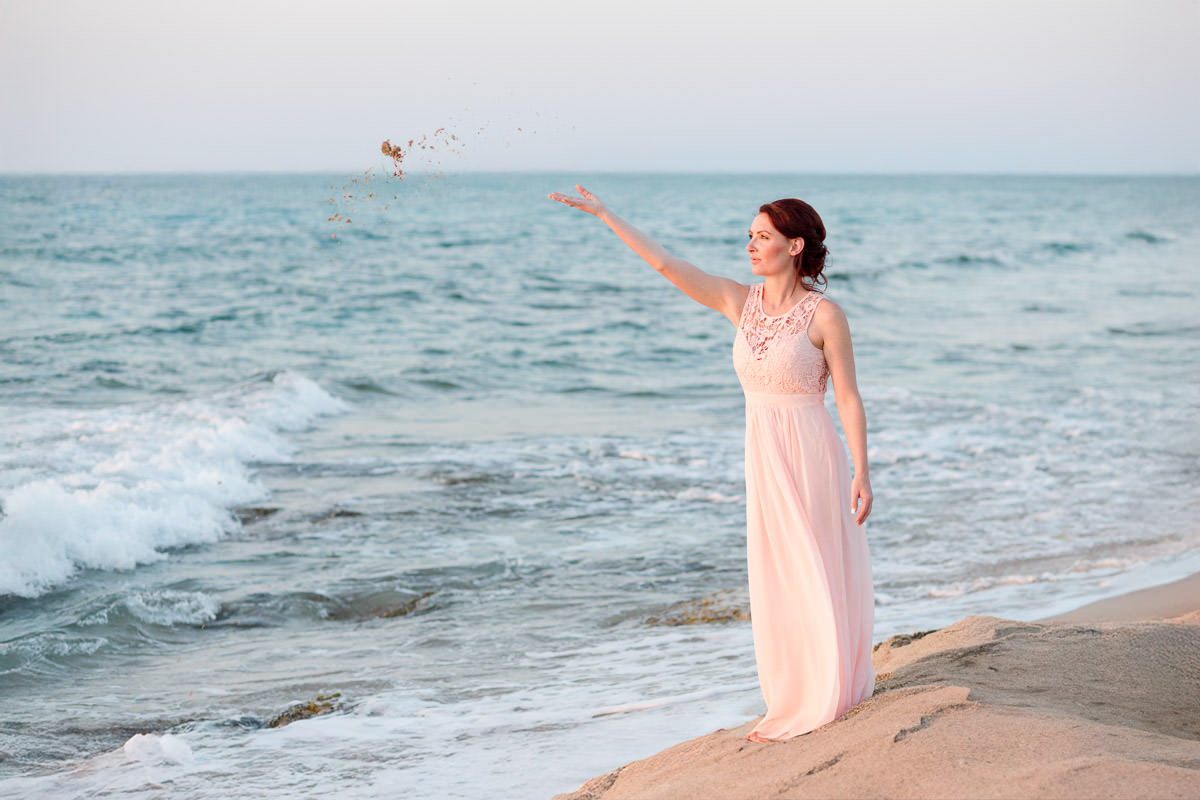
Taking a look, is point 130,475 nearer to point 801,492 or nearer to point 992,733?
point 801,492

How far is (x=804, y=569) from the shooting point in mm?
3736

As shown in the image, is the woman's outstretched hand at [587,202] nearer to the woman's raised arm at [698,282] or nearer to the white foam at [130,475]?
the woman's raised arm at [698,282]

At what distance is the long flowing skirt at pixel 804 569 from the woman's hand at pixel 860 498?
22 mm

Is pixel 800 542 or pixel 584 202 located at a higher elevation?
pixel 584 202

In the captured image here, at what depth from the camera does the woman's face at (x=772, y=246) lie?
3.78m

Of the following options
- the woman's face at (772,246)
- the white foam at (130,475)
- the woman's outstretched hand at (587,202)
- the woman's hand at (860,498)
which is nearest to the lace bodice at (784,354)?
the woman's face at (772,246)

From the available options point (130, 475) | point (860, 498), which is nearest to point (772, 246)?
point (860, 498)

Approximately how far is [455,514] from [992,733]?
6.41 metres

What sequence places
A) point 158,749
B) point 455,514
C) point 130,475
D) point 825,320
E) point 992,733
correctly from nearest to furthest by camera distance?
point 992,733 < point 825,320 < point 158,749 < point 455,514 < point 130,475

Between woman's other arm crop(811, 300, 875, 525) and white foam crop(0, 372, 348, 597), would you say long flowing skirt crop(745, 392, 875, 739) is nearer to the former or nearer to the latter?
woman's other arm crop(811, 300, 875, 525)

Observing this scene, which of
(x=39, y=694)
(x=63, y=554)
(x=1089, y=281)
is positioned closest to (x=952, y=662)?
(x=39, y=694)

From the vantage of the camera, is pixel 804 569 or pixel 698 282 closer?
pixel 804 569

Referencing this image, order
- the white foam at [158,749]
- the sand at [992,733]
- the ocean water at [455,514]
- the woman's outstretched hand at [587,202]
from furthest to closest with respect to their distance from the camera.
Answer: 1. the ocean water at [455,514]
2. the white foam at [158,749]
3. the woman's outstretched hand at [587,202]
4. the sand at [992,733]

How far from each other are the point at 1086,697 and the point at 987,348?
16597 mm
